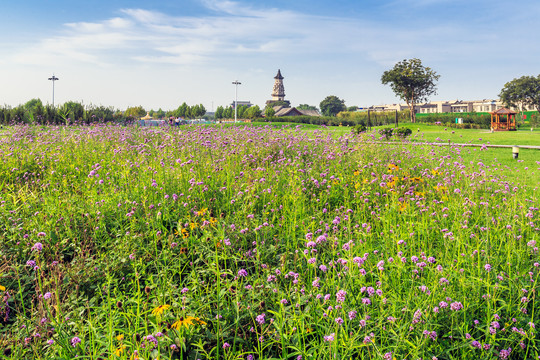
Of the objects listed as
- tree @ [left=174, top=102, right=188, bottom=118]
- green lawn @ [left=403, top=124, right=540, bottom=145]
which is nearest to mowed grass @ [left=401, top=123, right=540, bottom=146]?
green lawn @ [left=403, top=124, right=540, bottom=145]

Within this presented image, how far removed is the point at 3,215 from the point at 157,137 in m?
5.48

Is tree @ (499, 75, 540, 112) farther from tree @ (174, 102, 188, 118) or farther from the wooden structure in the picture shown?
tree @ (174, 102, 188, 118)

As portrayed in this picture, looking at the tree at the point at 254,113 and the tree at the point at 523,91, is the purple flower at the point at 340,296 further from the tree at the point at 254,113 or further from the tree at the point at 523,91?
the tree at the point at 523,91

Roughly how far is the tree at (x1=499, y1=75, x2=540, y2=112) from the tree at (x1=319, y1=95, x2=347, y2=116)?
61492 mm

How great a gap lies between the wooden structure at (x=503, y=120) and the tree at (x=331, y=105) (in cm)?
8828

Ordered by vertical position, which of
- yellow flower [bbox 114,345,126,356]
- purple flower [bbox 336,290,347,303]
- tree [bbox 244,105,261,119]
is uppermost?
tree [bbox 244,105,261,119]

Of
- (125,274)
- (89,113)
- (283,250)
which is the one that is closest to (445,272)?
(283,250)

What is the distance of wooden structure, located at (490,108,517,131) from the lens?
37.5m

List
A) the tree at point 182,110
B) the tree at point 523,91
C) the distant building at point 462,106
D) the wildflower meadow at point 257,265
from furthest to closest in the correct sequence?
1. the distant building at point 462,106
2. the tree at point 182,110
3. the tree at point 523,91
4. the wildflower meadow at point 257,265

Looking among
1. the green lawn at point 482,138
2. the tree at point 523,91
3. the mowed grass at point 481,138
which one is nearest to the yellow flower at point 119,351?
the mowed grass at point 481,138

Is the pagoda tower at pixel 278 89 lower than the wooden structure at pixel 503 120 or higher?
higher

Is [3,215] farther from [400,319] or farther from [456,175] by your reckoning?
[456,175]

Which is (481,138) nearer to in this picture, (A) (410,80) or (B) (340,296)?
(B) (340,296)

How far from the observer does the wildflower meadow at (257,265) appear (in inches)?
94.2
